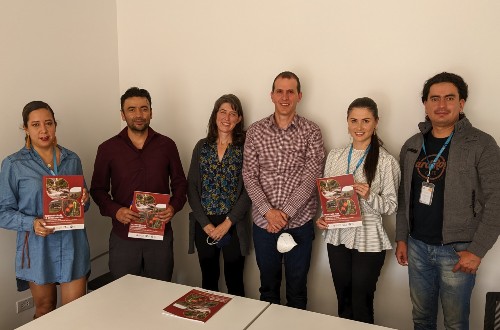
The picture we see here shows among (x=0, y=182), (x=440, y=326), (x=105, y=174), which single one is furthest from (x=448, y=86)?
(x=0, y=182)

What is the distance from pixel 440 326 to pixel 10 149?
3356mm

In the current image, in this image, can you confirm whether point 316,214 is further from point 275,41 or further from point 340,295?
point 275,41

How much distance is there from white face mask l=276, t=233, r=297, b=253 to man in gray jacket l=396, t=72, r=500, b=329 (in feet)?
2.49

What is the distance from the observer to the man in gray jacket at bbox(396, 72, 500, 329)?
216 centimetres

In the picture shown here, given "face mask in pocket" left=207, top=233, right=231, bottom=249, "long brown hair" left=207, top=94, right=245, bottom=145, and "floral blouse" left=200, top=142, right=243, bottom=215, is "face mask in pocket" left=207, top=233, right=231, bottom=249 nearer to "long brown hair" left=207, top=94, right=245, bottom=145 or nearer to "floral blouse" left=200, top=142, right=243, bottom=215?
"floral blouse" left=200, top=142, right=243, bottom=215

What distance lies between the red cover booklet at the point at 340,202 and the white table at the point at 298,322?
0.67 metres

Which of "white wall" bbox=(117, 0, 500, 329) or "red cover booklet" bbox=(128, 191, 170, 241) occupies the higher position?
"white wall" bbox=(117, 0, 500, 329)

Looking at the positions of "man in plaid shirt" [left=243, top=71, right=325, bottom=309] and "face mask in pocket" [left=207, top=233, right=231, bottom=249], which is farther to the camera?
"face mask in pocket" [left=207, top=233, right=231, bottom=249]

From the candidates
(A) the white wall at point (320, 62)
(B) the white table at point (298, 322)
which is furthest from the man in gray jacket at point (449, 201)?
(B) the white table at point (298, 322)

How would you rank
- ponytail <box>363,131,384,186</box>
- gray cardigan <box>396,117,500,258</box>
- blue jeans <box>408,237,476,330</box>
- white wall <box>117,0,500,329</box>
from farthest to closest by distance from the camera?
white wall <box>117,0,500,329</box> < ponytail <box>363,131,384,186</box> < blue jeans <box>408,237,476,330</box> < gray cardigan <box>396,117,500,258</box>

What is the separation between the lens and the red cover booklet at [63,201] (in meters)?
2.17

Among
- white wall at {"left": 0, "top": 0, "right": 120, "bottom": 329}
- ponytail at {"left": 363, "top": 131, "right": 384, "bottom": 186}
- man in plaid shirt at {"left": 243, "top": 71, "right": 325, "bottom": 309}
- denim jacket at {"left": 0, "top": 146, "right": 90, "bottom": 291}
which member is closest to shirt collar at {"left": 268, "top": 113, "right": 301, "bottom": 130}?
man in plaid shirt at {"left": 243, "top": 71, "right": 325, "bottom": 309}

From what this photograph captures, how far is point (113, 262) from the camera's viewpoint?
2.75 meters

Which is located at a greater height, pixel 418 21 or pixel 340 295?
pixel 418 21
